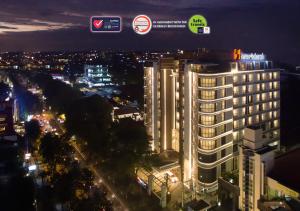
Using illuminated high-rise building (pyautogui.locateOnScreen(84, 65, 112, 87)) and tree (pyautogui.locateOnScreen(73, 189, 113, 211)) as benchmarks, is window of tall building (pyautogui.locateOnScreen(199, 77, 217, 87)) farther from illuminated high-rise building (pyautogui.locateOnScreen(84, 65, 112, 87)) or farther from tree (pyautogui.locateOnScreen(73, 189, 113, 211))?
illuminated high-rise building (pyautogui.locateOnScreen(84, 65, 112, 87))

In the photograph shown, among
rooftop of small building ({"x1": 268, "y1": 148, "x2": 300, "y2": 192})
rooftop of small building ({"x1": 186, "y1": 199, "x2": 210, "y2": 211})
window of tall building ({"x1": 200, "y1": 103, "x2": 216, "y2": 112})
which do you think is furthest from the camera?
window of tall building ({"x1": 200, "y1": 103, "x2": 216, "y2": 112})

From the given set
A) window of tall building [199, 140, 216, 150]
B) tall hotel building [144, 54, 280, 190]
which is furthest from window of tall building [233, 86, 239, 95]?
window of tall building [199, 140, 216, 150]

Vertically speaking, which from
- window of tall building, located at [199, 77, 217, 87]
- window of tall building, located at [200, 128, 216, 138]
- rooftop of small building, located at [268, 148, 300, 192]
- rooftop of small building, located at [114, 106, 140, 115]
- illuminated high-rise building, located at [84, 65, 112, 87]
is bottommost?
rooftop of small building, located at [268, 148, 300, 192]

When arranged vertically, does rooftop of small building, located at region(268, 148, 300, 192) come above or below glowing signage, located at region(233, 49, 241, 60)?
below

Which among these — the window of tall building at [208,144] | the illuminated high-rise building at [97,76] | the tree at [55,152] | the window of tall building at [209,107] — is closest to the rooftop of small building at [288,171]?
the window of tall building at [208,144]

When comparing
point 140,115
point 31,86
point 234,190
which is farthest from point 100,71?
point 234,190

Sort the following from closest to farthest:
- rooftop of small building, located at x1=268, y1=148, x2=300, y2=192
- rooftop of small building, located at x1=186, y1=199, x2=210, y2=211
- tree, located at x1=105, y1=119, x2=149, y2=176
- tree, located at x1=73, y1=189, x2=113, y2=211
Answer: rooftop of small building, located at x1=268, y1=148, x2=300, y2=192 → tree, located at x1=73, y1=189, x2=113, y2=211 → rooftop of small building, located at x1=186, y1=199, x2=210, y2=211 → tree, located at x1=105, y1=119, x2=149, y2=176
